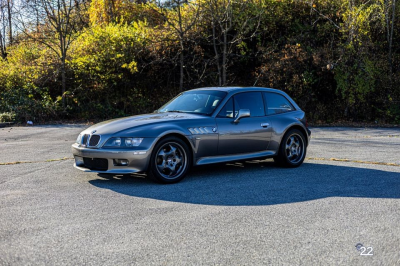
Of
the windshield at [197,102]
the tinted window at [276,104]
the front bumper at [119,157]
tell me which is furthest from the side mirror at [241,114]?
the front bumper at [119,157]

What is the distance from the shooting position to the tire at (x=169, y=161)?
7.01 meters

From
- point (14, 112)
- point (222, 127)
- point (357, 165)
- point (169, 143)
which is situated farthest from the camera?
point (14, 112)

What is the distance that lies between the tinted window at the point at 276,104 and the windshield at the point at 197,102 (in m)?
0.99

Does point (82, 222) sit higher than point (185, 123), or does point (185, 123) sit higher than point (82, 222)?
point (185, 123)

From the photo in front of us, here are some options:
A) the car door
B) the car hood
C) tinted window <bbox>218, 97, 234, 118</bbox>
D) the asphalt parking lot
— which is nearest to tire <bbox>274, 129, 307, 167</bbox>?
the asphalt parking lot

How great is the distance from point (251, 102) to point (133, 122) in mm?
2288

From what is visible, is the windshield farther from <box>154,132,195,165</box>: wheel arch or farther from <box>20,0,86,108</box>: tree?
<box>20,0,86,108</box>: tree

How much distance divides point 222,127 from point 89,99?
1445cm

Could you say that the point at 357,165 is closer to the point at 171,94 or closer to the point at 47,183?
the point at 47,183

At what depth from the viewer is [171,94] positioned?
2177cm

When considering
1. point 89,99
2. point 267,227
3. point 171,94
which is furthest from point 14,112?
point 267,227

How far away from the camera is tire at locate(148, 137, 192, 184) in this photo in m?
7.01

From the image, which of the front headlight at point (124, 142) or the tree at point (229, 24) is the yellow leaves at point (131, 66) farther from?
the front headlight at point (124, 142)

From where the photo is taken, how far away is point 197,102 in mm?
8289
